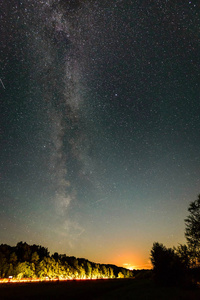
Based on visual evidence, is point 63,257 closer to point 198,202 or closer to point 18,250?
point 18,250

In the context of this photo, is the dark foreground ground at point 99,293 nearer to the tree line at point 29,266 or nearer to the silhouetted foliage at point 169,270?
the silhouetted foliage at point 169,270

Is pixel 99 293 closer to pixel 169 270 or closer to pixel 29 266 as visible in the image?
pixel 169 270

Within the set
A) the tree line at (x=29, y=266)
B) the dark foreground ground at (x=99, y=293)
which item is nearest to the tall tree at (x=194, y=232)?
the dark foreground ground at (x=99, y=293)

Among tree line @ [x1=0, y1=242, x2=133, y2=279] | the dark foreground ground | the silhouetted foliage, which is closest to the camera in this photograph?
the dark foreground ground

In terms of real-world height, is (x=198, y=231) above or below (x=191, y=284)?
above

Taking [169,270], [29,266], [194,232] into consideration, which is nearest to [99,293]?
[169,270]

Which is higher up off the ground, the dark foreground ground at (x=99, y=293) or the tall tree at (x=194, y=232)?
the tall tree at (x=194, y=232)

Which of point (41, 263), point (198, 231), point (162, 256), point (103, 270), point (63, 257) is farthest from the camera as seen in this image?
point (103, 270)

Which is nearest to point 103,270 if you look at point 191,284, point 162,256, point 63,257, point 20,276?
point 63,257

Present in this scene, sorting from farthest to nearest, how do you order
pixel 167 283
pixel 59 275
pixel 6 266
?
1. pixel 59 275
2. pixel 6 266
3. pixel 167 283

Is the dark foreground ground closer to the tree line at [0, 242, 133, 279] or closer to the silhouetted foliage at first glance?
the silhouetted foliage

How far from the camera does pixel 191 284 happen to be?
23312 mm

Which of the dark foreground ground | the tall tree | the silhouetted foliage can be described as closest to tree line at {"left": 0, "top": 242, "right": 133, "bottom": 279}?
the dark foreground ground

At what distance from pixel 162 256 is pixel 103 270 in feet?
442
